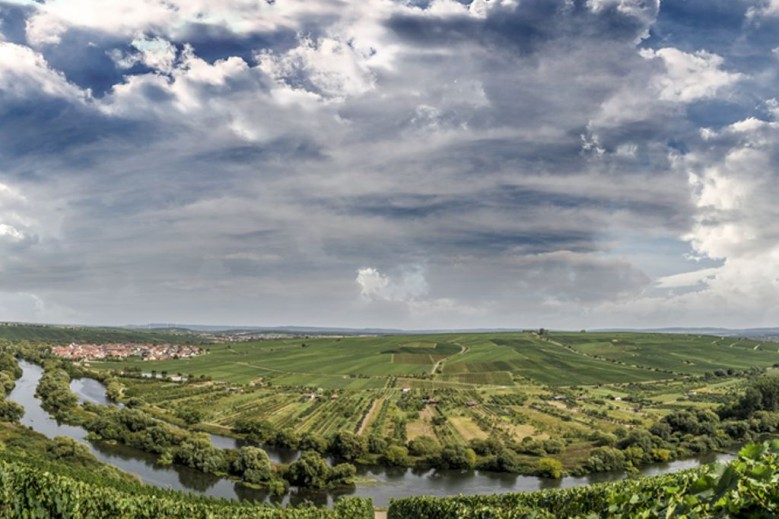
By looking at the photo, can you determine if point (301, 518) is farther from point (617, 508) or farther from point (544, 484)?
point (544, 484)

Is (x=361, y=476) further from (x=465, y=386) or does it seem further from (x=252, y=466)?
(x=465, y=386)

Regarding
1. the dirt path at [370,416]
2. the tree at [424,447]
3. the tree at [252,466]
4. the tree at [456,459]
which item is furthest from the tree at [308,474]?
the dirt path at [370,416]

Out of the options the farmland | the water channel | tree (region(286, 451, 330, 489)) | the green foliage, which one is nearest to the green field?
the farmland

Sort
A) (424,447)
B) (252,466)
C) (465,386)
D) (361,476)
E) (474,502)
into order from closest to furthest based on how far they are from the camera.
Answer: (474,502)
(252,466)
(361,476)
(424,447)
(465,386)

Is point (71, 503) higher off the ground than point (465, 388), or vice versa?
point (71, 503)

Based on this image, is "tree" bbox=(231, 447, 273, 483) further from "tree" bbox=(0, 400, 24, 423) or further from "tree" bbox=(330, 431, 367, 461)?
"tree" bbox=(0, 400, 24, 423)

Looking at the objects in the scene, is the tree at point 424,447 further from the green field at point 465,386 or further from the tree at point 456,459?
the green field at point 465,386

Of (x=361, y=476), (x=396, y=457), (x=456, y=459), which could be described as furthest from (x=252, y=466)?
Result: (x=456, y=459)
